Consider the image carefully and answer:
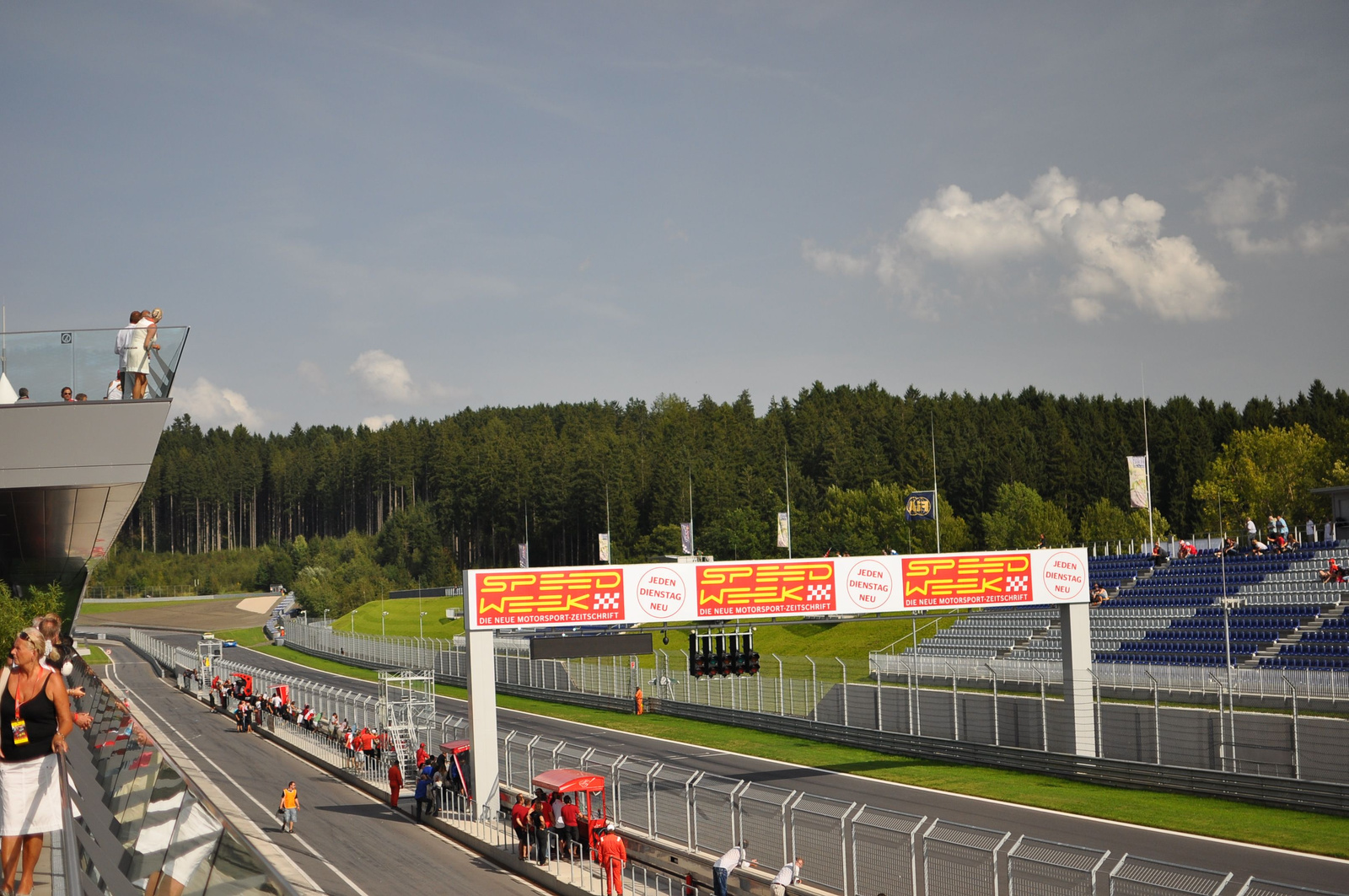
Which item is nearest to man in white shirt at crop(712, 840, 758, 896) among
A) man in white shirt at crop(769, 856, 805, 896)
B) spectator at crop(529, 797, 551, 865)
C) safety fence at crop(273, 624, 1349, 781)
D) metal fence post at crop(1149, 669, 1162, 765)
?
man in white shirt at crop(769, 856, 805, 896)

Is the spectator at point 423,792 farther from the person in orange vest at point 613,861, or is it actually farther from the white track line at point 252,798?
the person in orange vest at point 613,861

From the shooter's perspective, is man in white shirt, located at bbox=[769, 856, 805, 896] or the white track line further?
the white track line

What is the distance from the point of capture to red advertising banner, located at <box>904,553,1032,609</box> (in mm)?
29625

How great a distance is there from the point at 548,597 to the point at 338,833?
732 centimetres

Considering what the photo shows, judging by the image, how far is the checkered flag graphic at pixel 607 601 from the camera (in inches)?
1076

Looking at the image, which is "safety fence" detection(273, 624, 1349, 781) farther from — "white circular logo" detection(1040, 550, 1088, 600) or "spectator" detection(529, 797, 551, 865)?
"spectator" detection(529, 797, 551, 865)

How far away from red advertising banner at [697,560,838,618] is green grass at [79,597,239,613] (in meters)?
118

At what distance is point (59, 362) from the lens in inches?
733

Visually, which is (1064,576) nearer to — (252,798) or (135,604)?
(252,798)

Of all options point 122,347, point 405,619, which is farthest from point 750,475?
point 122,347

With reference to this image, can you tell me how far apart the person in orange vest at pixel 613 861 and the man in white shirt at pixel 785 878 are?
9.78 feet

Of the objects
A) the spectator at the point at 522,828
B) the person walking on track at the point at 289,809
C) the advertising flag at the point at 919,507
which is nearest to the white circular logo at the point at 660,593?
the spectator at the point at 522,828

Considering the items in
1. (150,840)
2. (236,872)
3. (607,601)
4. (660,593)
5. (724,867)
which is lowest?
(724,867)

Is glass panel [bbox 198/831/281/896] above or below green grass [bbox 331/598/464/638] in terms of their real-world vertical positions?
above
